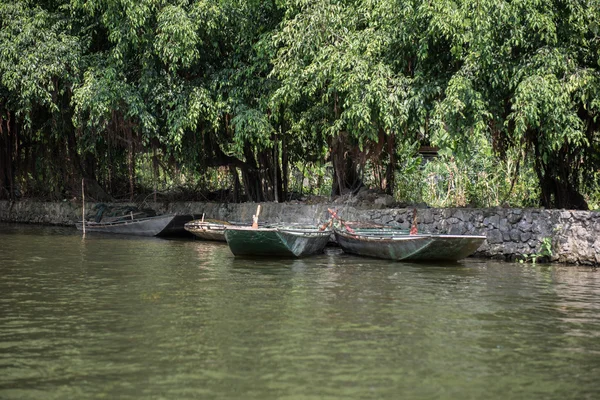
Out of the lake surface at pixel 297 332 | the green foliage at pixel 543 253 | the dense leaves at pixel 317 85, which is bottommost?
the lake surface at pixel 297 332

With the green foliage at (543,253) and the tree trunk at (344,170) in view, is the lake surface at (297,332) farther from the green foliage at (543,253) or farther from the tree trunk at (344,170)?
the tree trunk at (344,170)

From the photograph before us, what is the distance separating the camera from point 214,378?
6.29m

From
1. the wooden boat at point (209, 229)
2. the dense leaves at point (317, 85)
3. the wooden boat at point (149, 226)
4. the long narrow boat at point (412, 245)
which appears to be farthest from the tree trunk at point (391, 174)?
the wooden boat at point (149, 226)

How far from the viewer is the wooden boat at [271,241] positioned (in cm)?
1499

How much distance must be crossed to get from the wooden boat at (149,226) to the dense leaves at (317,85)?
1588mm

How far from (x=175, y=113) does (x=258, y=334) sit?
12437mm

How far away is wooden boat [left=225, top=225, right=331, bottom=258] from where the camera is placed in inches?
590

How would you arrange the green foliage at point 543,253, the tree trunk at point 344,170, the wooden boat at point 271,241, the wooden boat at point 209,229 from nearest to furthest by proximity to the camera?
the green foliage at point 543,253 < the wooden boat at point 271,241 < the wooden boat at point 209,229 < the tree trunk at point 344,170

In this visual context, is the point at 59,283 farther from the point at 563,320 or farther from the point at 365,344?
the point at 563,320

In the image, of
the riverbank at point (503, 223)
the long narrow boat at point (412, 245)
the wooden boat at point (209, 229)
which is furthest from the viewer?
the wooden boat at point (209, 229)

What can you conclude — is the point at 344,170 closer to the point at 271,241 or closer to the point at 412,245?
the point at 271,241

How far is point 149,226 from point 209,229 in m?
3.12

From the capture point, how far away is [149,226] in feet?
73.5

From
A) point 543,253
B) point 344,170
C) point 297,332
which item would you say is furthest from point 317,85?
point 297,332
